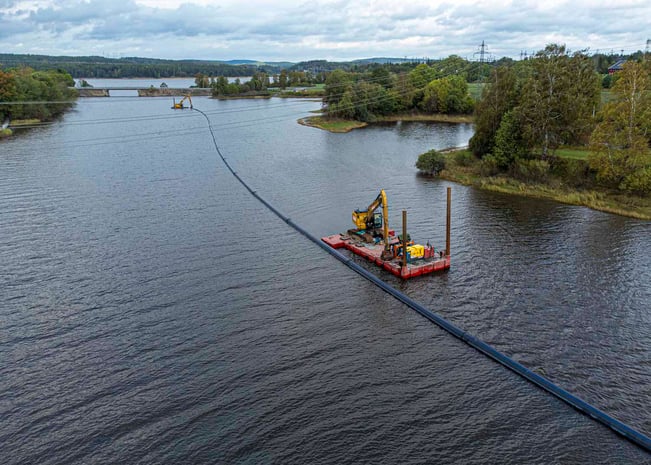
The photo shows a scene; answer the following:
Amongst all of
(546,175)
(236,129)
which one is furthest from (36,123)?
(546,175)

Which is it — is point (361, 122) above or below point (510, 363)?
above

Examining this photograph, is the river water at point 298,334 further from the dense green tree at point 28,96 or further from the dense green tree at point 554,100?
the dense green tree at point 28,96

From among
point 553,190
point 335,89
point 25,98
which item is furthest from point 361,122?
point 25,98

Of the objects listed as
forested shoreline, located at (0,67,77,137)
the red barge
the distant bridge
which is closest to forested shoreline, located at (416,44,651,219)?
the red barge

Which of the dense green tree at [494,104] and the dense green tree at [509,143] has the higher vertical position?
the dense green tree at [494,104]

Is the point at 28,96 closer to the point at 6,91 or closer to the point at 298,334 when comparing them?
the point at 6,91


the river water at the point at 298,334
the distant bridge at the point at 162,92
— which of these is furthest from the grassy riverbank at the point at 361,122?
the distant bridge at the point at 162,92
